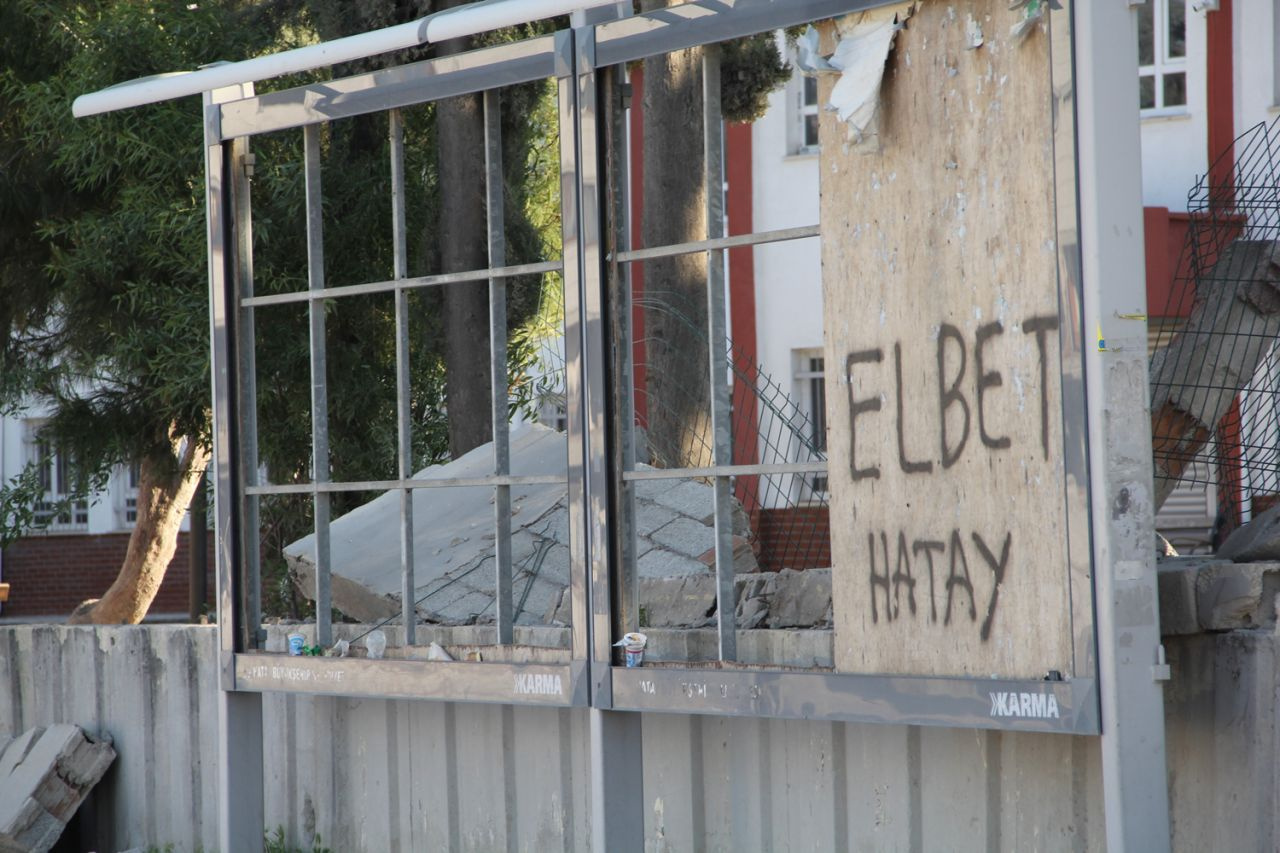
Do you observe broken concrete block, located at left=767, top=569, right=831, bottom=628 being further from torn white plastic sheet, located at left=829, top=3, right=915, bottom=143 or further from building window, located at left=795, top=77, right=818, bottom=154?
building window, located at left=795, top=77, right=818, bottom=154

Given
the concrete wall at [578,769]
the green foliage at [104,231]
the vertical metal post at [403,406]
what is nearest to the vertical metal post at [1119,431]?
the concrete wall at [578,769]

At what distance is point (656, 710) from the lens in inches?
205

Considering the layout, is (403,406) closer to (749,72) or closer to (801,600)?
(801,600)

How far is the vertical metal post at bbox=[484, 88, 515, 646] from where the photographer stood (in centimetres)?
579

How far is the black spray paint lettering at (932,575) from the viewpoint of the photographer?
14.5ft

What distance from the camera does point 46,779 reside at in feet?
25.7

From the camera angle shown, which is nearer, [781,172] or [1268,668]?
[1268,668]

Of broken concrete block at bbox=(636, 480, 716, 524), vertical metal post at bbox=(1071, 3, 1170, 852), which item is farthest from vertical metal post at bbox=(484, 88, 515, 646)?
vertical metal post at bbox=(1071, 3, 1170, 852)

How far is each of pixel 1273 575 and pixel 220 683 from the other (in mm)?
4098

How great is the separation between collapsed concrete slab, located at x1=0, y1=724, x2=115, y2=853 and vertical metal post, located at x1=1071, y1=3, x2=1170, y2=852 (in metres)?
5.41

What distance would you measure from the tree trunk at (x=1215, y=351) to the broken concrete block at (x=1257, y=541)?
28 centimetres

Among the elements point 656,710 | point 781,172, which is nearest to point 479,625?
point 656,710

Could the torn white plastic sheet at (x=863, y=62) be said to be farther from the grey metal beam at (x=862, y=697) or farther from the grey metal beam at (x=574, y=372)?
the grey metal beam at (x=862, y=697)

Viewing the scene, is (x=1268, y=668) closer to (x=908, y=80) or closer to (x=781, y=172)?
(x=908, y=80)
